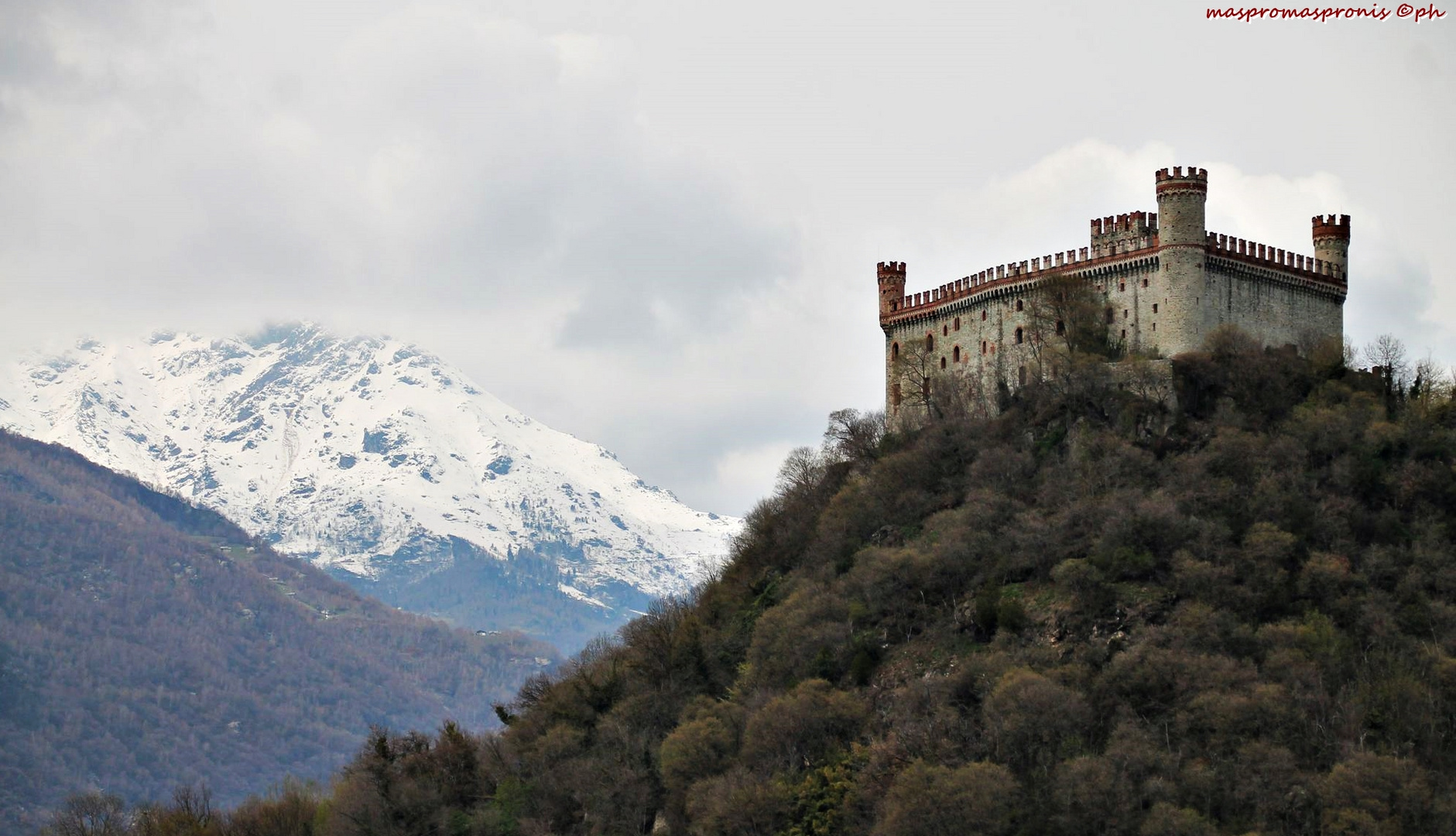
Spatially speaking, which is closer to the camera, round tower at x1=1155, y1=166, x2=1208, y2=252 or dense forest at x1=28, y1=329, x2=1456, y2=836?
dense forest at x1=28, y1=329, x2=1456, y2=836

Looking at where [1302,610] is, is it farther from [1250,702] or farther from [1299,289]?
[1299,289]

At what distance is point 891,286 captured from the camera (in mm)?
122500

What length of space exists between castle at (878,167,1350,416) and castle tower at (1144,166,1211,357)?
0.14ft

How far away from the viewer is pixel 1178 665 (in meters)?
88.3

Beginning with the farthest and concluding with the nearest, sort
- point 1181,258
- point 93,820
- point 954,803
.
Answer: point 93,820
point 1181,258
point 954,803

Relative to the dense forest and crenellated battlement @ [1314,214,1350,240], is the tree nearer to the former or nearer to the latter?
the dense forest

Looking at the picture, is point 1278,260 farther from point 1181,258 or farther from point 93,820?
point 93,820

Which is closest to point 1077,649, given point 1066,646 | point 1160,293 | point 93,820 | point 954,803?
point 1066,646

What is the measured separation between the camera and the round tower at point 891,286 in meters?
122

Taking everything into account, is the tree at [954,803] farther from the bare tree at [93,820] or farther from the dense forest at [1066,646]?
the bare tree at [93,820]

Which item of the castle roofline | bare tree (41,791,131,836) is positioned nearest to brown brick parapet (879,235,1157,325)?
the castle roofline

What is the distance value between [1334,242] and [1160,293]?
564 inches

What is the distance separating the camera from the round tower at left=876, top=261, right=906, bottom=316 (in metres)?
122

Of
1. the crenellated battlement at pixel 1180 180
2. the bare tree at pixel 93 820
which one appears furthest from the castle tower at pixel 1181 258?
the bare tree at pixel 93 820
